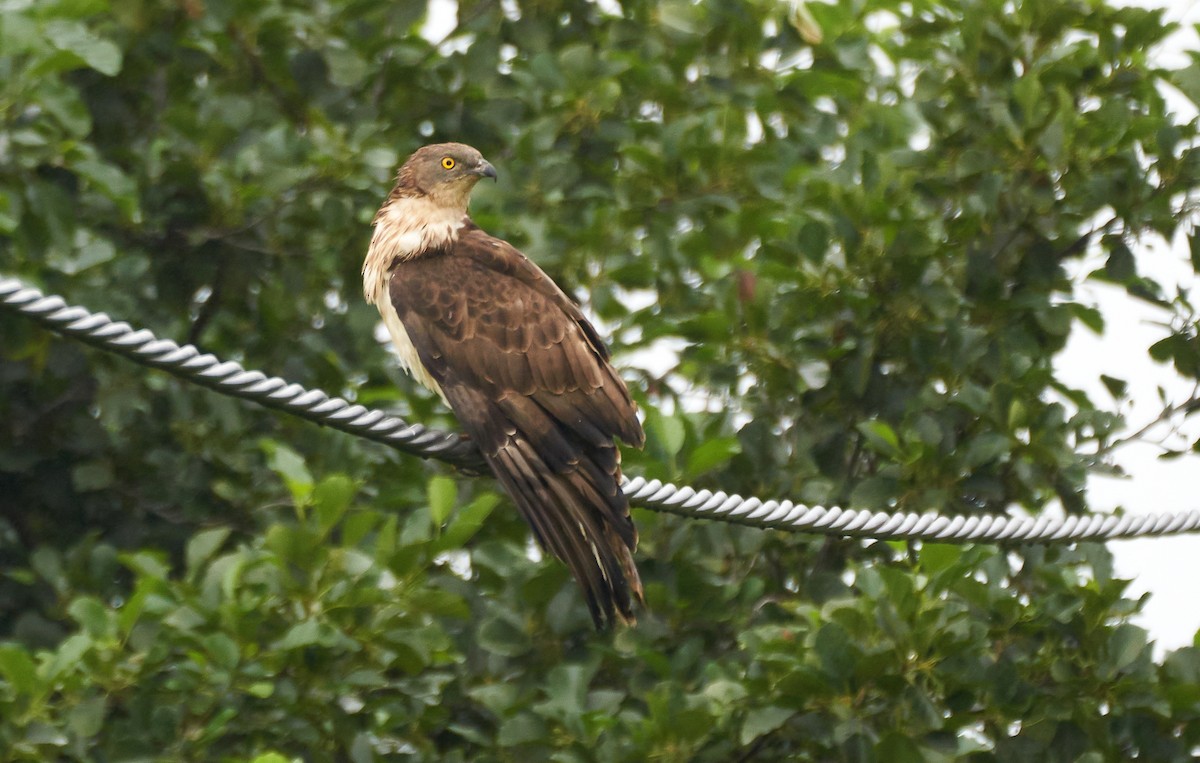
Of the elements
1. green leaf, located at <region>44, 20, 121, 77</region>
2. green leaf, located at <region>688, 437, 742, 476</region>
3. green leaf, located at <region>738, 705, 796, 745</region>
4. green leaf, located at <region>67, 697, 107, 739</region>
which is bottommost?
green leaf, located at <region>67, 697, 107, 739</region>

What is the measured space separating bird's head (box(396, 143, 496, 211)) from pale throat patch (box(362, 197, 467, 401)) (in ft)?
0.15

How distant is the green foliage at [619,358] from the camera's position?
522 cm

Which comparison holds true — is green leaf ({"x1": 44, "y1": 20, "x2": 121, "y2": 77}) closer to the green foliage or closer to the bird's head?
the green foliage

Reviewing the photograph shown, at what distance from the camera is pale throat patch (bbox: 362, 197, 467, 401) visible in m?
5.77

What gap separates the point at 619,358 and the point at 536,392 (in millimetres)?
1081

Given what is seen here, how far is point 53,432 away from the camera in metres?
6.77

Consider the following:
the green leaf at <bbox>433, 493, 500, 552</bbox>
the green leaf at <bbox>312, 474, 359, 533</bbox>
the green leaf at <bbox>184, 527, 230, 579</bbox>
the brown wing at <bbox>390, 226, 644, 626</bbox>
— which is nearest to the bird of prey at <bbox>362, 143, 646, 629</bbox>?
the brown wing at <bbox>390, 226, 644, 626</bbox>

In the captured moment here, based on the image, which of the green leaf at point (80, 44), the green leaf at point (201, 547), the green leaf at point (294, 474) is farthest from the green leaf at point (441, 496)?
the green leaf at point (80, 44)

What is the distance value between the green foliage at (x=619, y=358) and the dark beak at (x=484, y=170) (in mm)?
314

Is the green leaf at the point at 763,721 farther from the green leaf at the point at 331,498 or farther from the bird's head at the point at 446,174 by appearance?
the bird's head at the point at 446,174

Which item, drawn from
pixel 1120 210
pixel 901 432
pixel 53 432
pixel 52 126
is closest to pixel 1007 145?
pixel 1120 210

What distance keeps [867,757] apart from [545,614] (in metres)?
1.13

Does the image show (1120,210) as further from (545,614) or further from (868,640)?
(545,614)

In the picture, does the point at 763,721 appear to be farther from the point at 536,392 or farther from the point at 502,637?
the point at 536,392
